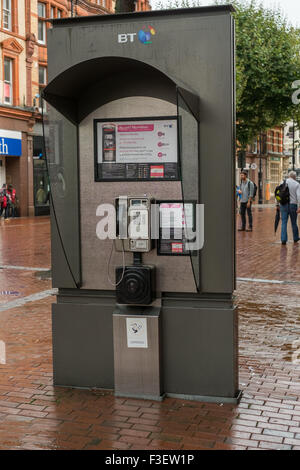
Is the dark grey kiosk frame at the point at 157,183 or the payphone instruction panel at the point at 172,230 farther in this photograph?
the payphone instruction panel at the point at 172,230

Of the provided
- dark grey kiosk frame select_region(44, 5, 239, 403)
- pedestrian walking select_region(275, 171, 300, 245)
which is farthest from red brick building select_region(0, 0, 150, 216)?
dark grey kiosk frame select_region(44, 5, 239, 403)

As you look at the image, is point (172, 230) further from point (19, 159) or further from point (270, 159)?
point (270, 159)

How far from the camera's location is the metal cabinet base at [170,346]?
4.97 metres

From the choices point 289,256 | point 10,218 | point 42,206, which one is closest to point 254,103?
point 42,206

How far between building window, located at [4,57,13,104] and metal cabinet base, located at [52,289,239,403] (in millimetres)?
29871

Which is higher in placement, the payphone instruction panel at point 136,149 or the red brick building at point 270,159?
the red brick building at point 270,159

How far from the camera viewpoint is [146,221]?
16.3ft

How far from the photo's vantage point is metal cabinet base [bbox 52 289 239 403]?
497 cm

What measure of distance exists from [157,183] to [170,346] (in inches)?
51.3

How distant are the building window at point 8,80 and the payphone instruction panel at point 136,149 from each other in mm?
29715

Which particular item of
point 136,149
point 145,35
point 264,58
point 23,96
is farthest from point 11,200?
point 145,35

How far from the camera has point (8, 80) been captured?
3362 cm

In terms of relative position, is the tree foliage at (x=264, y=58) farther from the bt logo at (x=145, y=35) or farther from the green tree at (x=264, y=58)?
the bt logo at (x=145, y=35)

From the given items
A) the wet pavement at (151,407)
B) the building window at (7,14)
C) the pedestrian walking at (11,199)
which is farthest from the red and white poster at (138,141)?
the building window at (7,14)
